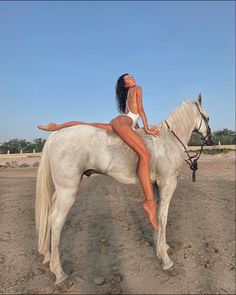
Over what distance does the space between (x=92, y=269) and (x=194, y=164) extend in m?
2.46

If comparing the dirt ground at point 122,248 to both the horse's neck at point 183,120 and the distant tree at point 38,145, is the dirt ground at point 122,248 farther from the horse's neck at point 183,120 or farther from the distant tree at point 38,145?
the distant tree at point 38,145

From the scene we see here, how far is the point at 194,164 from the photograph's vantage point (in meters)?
5.19

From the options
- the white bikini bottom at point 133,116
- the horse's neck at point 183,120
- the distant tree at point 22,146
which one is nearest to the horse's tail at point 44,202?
the white bikini bottom at point 133,116

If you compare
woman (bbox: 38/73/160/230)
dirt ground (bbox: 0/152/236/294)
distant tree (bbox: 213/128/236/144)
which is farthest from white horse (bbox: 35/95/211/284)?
distant tree (bbox: 213/128/236/144)

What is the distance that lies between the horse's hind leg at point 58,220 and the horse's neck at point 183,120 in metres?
2.05

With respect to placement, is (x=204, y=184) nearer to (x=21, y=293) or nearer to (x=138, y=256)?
(x=138, y=256)

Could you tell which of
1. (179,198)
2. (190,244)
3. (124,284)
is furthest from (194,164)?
(179,198)

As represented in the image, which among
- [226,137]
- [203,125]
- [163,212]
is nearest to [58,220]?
[163,212]

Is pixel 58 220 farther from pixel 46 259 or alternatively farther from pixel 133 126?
pixel 133 126

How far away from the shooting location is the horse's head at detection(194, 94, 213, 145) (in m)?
5.16

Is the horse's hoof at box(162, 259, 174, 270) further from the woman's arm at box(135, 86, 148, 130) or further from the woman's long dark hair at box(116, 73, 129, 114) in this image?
the woman's long dark hair at box(116, 73, 129, 114)

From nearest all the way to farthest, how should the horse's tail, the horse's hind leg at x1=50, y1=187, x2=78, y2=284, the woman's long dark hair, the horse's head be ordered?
the horse's hind leg at x1=50, y1=187, x2=78, y2=284 → the horse's tail → the woman's long dark hair → the horse's head

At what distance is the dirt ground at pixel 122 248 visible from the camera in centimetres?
399

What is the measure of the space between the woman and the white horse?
14 centimetres
